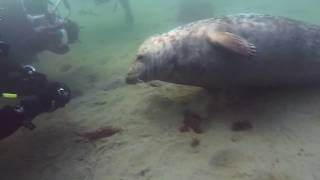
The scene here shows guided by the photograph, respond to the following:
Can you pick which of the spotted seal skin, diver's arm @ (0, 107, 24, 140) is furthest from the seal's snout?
diver's arm @ (0, 107, 24, 140)

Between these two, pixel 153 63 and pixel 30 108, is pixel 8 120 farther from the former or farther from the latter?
pixel 153 63

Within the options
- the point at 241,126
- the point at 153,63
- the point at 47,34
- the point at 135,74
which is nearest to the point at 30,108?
the point at 135,74

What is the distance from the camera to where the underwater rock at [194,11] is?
14531 mm

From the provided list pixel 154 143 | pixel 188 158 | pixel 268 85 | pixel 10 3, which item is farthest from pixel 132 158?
pixel 10 3

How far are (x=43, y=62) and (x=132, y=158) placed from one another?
618 cm

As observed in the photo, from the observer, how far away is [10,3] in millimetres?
8648

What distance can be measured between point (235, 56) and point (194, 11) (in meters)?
11.2

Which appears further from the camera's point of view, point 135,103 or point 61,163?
point 135,103

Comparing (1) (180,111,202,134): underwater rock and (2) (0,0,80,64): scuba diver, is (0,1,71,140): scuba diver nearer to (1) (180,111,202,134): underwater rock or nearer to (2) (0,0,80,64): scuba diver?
(1) (180,111,202,134): underwater rock

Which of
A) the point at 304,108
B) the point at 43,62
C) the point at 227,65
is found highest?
the point at 227,65

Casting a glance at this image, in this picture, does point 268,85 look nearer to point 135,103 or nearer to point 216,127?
point 216,127

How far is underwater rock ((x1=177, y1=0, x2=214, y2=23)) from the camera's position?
14.5m

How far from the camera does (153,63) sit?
5.83m

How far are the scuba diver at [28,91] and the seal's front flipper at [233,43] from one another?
2410 mm
